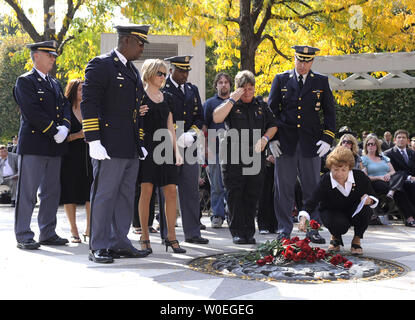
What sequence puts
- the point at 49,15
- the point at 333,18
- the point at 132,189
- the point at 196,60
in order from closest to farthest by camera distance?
the point at 132,189 < the point at 196,60 < the point at 333,18 < the point at 49,15

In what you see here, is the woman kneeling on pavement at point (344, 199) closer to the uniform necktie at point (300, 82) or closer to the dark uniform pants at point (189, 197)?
the uniform necktie at point (300, 82)

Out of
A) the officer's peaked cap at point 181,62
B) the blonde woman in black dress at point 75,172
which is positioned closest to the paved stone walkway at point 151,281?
the blonde woman in black dress at point 75,172

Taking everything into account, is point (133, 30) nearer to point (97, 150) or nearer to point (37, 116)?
point (97, 150)

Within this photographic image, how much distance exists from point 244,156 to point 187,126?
71 cm

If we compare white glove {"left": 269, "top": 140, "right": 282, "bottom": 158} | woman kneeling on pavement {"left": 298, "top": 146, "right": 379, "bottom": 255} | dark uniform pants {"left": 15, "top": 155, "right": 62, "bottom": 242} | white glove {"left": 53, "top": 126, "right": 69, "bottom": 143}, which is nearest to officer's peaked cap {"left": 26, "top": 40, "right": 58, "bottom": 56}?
white glove {"left": 53, "top": 126, "right": 69, "bottom": 143}

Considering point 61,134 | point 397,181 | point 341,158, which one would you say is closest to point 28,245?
point 61,134

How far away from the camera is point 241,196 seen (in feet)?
22.5

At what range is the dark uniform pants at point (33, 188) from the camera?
6.54 metres

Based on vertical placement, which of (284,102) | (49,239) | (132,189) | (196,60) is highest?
(196,60)

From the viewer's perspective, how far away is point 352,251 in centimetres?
609
